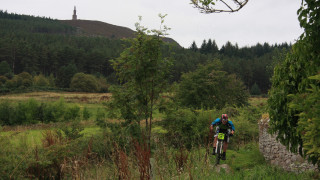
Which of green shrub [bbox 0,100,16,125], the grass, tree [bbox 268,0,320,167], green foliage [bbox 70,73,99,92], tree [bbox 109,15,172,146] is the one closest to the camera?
tree [bbox 268,0,320,167]

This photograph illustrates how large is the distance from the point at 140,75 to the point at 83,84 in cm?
7443

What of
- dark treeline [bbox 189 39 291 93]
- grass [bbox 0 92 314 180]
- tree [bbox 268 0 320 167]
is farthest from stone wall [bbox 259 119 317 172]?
dark treeline [bbox 189 39 291 93]

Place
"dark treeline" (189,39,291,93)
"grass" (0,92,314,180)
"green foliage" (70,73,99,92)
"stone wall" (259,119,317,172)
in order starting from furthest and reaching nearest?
"dark treeline" (189,39,291,93), "green foliage" (70,73,99,92), "stone wall" (259,119,317,172), "grass" (0,92,314,180)

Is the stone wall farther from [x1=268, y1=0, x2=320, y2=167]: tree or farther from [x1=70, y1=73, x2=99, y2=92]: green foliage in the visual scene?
[x1=70, y1=73, x2=99, y2=92]: green foliage

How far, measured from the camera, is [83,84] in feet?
268

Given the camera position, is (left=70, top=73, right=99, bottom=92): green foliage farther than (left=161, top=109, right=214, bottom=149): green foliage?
Yes

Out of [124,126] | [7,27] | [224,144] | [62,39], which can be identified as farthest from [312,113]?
[7,27]

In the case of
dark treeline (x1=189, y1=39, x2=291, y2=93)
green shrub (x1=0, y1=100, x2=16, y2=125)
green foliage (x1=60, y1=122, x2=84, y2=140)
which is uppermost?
dark treeline (x1=189, y1=39, x2=291, y2=93)

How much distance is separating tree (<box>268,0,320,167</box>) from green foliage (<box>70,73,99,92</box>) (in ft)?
265

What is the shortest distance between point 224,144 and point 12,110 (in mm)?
36129

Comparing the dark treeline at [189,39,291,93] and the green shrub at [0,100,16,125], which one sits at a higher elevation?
the dark treeline at [189,39,291,93]

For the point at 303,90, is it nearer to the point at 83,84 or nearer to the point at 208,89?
the point at 208,89

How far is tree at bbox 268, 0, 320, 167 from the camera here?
3367 millimetres

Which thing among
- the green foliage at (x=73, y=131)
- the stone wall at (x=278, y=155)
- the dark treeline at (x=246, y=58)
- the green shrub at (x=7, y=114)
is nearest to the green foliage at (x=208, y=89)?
the green foliage at (x=73, y=131)
